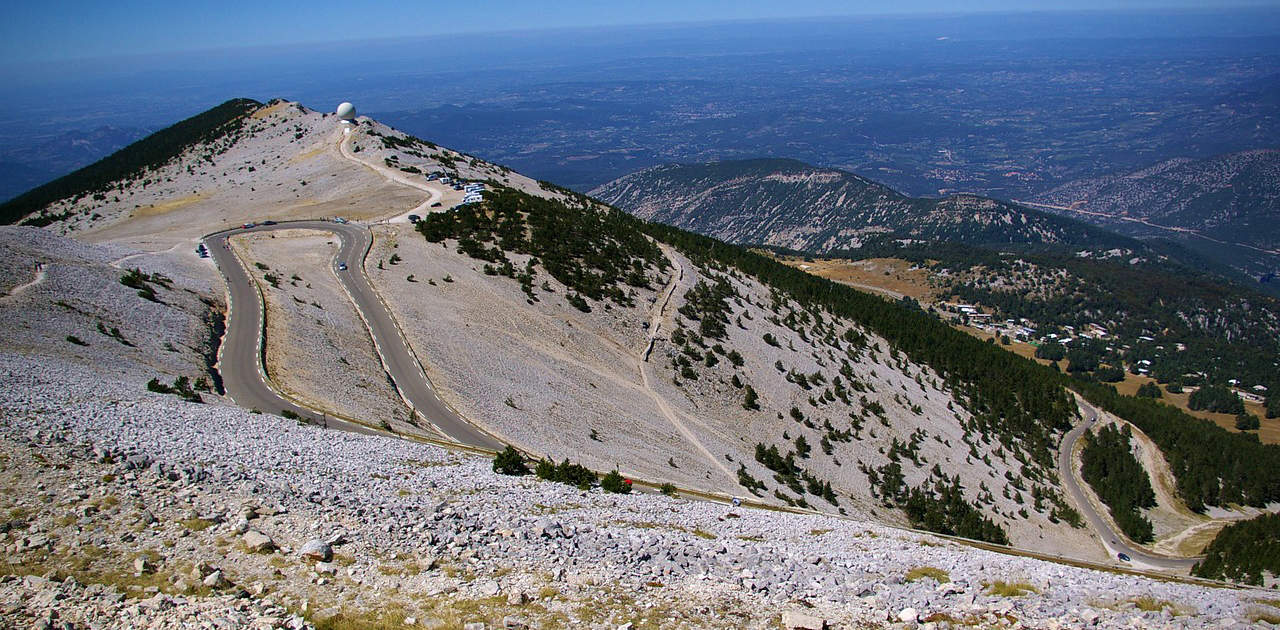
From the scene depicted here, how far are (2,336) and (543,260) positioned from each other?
37651 mm

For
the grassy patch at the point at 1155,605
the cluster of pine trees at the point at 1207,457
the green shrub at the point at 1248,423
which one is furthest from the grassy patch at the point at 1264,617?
the green shrub at the point at 1248,423

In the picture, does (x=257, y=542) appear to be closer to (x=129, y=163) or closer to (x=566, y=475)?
(x=566, y=475)

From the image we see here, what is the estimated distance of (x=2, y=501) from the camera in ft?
46.3

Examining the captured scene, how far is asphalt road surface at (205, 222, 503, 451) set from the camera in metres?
29.4

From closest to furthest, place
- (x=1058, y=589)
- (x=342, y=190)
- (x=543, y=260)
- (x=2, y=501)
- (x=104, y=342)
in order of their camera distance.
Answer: (x=2, y=501)
(x=1058, y=589)
(x=104, y=342)
(x=543, y=260)
(x=342, y=190)

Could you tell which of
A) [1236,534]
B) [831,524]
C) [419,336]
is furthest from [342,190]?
[1236,534]

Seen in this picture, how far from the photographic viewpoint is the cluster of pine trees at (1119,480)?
55344 millimetres

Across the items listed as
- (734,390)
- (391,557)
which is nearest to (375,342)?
(734,390)

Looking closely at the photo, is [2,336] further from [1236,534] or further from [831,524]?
[1236,534]

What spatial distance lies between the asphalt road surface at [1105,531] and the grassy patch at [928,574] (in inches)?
1724

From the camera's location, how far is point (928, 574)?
17.3m

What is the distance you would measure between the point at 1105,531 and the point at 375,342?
199 feet

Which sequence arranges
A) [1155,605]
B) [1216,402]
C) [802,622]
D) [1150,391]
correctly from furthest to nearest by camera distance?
1. [1150,391]
2. [1216,402]
3. [1155,605]
4. [802,622]

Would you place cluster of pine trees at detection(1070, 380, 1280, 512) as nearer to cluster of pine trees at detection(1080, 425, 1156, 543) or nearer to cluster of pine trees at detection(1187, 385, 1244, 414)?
cluster of pine trees at detection(1080, 425, 1156, 543)
